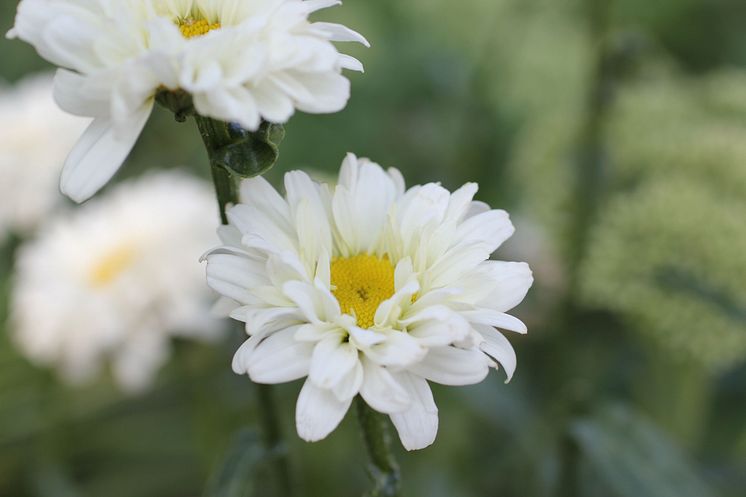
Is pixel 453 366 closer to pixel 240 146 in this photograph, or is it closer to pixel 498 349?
pixel 498 349

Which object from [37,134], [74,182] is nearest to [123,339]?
[37,134]

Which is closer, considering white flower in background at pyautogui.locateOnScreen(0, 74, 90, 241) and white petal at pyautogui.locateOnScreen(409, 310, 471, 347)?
white petal at pyautogui.locateOnScreen(409, 310, 471, 347)

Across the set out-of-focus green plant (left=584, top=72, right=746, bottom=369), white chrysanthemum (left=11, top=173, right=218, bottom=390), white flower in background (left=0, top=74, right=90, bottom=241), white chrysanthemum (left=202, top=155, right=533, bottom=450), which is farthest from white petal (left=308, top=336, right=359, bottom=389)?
white flower in background (left=0, top=74, right=90, bottom=241)

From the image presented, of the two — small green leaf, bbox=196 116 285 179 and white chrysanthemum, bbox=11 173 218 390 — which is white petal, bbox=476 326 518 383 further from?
white chrysanthemum, bbox=11 173 218 390

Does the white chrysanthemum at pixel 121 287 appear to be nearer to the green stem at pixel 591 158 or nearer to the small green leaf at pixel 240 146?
the green stem at pixel 591 158

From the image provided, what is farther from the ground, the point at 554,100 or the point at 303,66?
the point at 303,66

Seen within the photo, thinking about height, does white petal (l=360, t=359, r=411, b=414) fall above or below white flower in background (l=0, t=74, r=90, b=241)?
above

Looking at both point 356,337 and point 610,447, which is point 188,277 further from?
point 356,337
